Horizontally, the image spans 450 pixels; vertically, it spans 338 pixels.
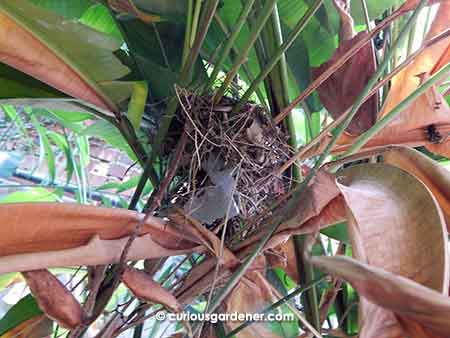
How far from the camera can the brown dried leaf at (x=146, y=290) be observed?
34cm

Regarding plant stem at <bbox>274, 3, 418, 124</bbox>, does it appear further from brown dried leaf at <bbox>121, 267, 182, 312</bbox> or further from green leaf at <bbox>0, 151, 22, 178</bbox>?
green leaf at <bbox>0, 151, 22, 178</bbox>

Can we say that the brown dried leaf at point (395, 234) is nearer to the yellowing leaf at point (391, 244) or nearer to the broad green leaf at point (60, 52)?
the yellowing leaf at point (391, 244)

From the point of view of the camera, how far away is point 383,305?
16 centimetres

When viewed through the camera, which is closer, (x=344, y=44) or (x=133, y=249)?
(x=133, y=249)

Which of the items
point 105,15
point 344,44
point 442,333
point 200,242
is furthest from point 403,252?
point 105,15

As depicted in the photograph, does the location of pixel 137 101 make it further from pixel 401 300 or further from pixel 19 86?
pixel 401 300

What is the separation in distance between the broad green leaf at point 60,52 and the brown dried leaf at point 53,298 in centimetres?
18

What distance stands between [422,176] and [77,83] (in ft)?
1.04

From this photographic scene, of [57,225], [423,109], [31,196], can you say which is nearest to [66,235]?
[57,225]

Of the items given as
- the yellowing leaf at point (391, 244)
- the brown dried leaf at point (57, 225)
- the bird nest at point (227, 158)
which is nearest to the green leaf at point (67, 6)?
the bird nest at point (227, 158)

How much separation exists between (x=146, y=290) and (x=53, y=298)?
72mm

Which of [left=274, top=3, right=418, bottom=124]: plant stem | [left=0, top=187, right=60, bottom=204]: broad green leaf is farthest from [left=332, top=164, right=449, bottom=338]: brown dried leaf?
[left=0, top=187, right=60, bottom=204]: broad green leaf

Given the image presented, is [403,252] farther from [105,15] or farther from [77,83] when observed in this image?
[105,15]

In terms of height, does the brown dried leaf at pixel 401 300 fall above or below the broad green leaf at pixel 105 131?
below
